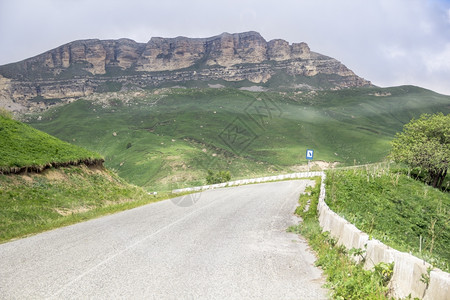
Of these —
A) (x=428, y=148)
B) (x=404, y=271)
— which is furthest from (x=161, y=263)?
(x=428, y=148)

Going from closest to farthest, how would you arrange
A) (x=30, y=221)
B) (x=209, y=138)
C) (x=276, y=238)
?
(x=276, y=238) < (x=30, y=221) < (x=209, y=138)

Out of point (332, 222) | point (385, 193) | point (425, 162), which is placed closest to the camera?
point (332, 222)

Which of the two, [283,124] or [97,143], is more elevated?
[283,124]

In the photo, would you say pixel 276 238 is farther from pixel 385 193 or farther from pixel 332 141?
pixel 332 141

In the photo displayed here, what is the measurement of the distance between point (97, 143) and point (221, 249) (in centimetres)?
15820

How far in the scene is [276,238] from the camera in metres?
12.2

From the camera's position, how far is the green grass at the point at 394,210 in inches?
623

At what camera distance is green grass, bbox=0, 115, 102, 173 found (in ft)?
71.7

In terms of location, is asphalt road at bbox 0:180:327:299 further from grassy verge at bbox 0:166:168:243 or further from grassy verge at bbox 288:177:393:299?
grassy verge at bbox 0:166:168:243

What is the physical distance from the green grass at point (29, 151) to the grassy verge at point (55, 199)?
69 centimetres

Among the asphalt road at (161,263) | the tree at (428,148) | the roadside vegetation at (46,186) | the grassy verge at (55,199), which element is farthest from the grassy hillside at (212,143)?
the asphalt road at (161,263)

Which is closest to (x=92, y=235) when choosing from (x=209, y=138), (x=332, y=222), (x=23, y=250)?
(x=23, y=250)

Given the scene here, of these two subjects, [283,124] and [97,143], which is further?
[283,124]

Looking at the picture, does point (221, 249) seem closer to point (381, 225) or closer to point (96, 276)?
point (96, 276)
